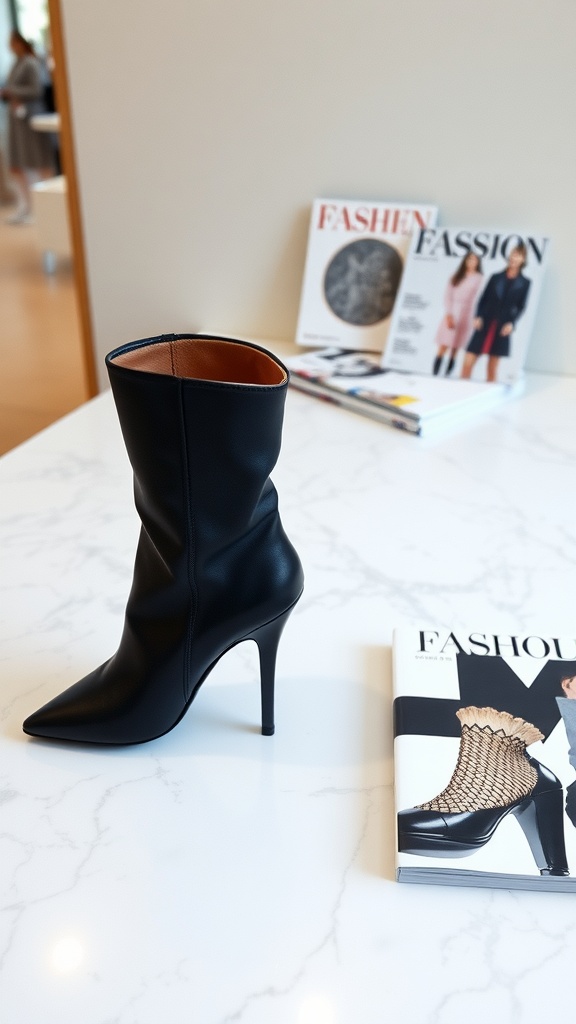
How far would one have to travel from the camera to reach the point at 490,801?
623 mm

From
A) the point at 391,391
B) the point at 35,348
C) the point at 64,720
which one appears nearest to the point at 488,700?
the point at 64,720

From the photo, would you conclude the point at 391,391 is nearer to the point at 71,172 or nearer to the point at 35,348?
the point at 71,172

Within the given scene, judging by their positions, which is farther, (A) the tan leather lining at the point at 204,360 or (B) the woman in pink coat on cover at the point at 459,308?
(B) the woman in pink coat on cover at the point at 459,308

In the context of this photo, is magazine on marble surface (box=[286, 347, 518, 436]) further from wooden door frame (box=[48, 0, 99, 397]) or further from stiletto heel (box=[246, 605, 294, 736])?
stiletto heel (box=[246, 605, 294, 736])

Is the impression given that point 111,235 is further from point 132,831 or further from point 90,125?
point 132,831

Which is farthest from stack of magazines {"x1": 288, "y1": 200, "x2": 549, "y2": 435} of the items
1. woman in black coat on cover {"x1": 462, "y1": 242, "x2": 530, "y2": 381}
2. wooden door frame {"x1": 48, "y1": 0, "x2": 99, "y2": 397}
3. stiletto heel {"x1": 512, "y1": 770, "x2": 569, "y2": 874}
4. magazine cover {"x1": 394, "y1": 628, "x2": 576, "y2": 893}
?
stiletto heel {"x1": 512, "y1": 770, "x2": 569, "y2": 874}

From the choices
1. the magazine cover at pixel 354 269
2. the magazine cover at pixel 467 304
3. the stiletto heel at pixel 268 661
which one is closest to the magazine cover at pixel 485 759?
the stiletto heel at pixel 268 661

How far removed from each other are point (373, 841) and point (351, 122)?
1.15m

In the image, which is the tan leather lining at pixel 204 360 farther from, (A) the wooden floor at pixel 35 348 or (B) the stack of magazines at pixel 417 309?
(A) the wooden floor at pixel 35 348

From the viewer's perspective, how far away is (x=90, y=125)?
1546 millimetres

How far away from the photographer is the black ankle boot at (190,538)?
2.00 ft

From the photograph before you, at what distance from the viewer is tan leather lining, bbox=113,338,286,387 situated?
0.67m

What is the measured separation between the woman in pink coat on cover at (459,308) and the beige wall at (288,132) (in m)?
0.09

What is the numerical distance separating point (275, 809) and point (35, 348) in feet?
8.53
